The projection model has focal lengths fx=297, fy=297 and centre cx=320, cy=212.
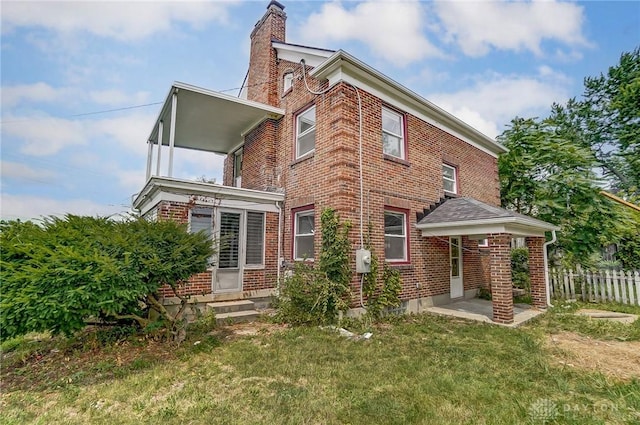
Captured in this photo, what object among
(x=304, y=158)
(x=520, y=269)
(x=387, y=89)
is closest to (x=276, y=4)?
(x=387, y=89)

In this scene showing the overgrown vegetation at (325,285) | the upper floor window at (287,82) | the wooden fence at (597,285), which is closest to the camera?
the overgrown vegetation at (325,285)

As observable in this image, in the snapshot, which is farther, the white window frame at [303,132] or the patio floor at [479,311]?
the white window frame at [303,132]

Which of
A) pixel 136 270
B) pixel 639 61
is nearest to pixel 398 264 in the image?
pixel 136 270

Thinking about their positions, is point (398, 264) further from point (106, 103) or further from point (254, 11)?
point (254, 11)

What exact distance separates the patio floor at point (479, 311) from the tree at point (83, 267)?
674cm

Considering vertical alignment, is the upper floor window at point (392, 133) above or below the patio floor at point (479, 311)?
above

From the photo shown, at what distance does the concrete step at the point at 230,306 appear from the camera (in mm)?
7398

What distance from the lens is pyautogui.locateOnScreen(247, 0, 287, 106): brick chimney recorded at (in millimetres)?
10922

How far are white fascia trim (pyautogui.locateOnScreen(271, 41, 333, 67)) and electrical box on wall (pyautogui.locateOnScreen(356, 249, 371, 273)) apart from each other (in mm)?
5699

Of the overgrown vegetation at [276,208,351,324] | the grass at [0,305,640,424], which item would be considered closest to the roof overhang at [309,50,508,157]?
the overgrown vegetation at [276,208,351,324]

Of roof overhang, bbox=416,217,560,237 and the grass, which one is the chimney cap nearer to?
roof overhang, bbox=416,217,560,237

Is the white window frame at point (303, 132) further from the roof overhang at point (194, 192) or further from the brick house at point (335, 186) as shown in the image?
the roof overhang at point (194, 192)

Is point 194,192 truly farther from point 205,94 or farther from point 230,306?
point 230,306

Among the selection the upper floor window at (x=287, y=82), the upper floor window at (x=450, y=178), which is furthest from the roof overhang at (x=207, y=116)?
the upper floor window at (x=450, y=178)
